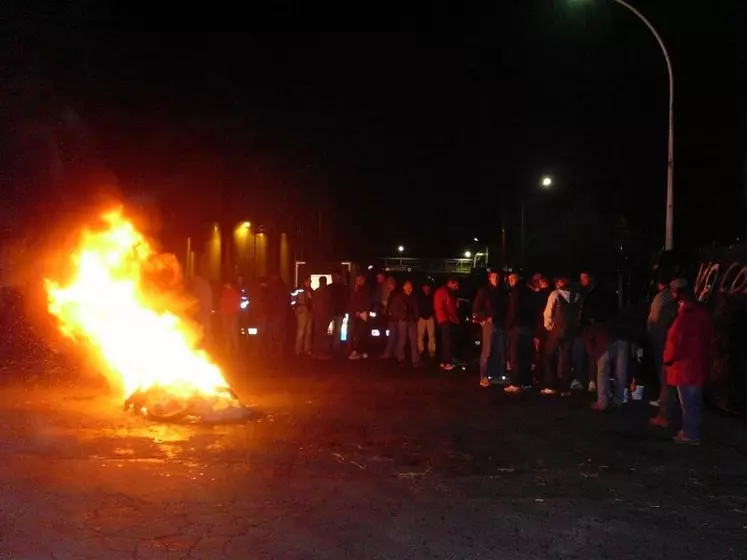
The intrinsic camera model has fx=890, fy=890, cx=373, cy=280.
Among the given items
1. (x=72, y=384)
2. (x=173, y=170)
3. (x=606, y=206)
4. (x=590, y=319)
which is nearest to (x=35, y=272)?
(x=72, y=384)

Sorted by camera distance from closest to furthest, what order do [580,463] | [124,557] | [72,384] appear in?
[124,557]
[580,463]
[72,384]

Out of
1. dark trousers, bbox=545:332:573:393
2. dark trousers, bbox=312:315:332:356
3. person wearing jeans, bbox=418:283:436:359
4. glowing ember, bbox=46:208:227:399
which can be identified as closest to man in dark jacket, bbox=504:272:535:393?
dark trousers, bbox=545:332:573:393

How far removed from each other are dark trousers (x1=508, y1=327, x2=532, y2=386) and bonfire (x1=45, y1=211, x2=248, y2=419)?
4425 millimetres

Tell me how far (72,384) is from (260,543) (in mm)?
8743

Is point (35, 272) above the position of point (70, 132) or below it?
below

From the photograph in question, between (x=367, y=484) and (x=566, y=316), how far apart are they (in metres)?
6.26

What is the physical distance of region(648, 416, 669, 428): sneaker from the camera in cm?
1080

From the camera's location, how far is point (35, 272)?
55.1 ft

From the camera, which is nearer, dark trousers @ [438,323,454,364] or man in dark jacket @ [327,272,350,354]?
dark trousers @ [438,323,454,364]

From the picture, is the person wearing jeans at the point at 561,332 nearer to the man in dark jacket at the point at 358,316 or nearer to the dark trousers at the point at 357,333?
the man in dark jacket at the point at 358,316

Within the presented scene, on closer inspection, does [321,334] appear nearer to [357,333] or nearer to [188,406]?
[357,333]

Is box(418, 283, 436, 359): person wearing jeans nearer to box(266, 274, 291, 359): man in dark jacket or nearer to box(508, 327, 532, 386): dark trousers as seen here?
box(266, 274, 291, 359): man in dark jacket

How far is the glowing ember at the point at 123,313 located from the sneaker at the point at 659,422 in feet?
18.2

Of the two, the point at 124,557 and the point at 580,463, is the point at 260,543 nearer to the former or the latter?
the point at 124,557
